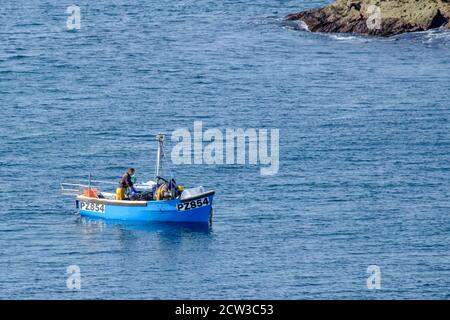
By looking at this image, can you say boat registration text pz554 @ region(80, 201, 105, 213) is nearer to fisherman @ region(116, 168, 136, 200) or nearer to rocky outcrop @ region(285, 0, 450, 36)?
fisherman @ region(116, 168, 136, 200)

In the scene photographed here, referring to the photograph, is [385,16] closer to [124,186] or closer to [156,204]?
[124,186]

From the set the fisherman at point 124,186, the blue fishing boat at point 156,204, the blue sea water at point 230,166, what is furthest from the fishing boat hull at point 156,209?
the blue sea water at point 230,166

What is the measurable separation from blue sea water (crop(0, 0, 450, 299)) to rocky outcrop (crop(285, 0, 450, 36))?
1491 millimetres

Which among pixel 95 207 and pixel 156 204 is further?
pixel 95 207

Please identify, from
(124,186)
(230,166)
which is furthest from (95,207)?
(230,166)

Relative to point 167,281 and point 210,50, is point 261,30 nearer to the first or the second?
point 210,50

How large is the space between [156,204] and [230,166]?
39.2ft

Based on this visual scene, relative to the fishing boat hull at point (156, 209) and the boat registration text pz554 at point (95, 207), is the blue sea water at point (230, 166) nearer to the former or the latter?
the fishing boat hull at point (156, 209)

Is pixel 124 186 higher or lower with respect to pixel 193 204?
higher

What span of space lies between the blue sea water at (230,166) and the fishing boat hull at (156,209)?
31.2 inches

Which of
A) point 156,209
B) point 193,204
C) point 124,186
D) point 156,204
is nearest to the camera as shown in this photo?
point 193,204

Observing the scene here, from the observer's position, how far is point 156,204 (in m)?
86.2

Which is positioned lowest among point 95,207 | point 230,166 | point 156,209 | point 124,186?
point 156,209

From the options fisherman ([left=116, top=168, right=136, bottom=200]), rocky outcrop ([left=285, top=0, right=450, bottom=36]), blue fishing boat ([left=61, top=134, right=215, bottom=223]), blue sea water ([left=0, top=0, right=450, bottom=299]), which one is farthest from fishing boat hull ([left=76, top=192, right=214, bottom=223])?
rocky outcrop ([left=285, top=0, right=450, bottom=36])
